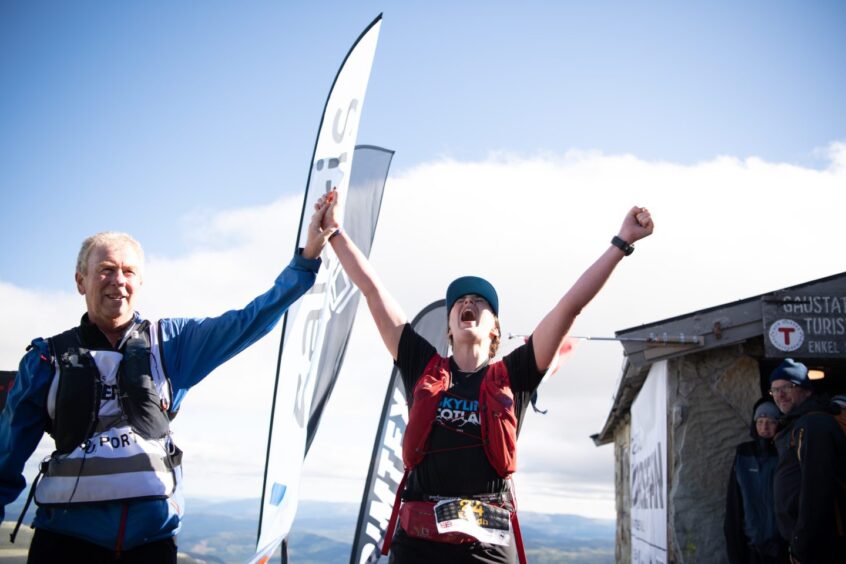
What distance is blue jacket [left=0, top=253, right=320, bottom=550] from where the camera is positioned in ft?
7.37

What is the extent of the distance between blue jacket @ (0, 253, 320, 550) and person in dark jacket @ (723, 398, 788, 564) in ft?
16.8

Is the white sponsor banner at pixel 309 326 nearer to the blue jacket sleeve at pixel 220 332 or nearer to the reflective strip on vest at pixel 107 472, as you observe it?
the blue jacket sleeve at pixel 220 332

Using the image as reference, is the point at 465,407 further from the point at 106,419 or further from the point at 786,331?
the point at 786,331

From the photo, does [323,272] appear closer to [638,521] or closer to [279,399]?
[279,399]

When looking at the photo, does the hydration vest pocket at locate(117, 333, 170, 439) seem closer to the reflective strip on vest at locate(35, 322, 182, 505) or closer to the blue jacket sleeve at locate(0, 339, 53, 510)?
the reflective strip on vest at locate(35, 322, 182, 505)

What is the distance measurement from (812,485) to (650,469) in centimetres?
369

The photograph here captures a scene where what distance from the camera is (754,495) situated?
6270 mm

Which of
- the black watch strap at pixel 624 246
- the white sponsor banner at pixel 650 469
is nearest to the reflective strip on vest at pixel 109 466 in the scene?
the black watch strap at pixel 624 246

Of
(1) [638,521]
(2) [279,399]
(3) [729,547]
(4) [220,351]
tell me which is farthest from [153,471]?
(1) [638,521]

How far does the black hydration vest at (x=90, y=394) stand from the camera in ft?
7.56

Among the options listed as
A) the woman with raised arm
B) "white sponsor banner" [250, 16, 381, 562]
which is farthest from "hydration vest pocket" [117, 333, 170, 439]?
"white sponsor banner" [250, 16, 381, 562]

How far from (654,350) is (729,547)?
1973 millimetres

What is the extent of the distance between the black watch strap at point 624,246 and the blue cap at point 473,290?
555 millimetres

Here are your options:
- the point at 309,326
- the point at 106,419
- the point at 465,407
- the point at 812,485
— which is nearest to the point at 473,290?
the point at 465,407
